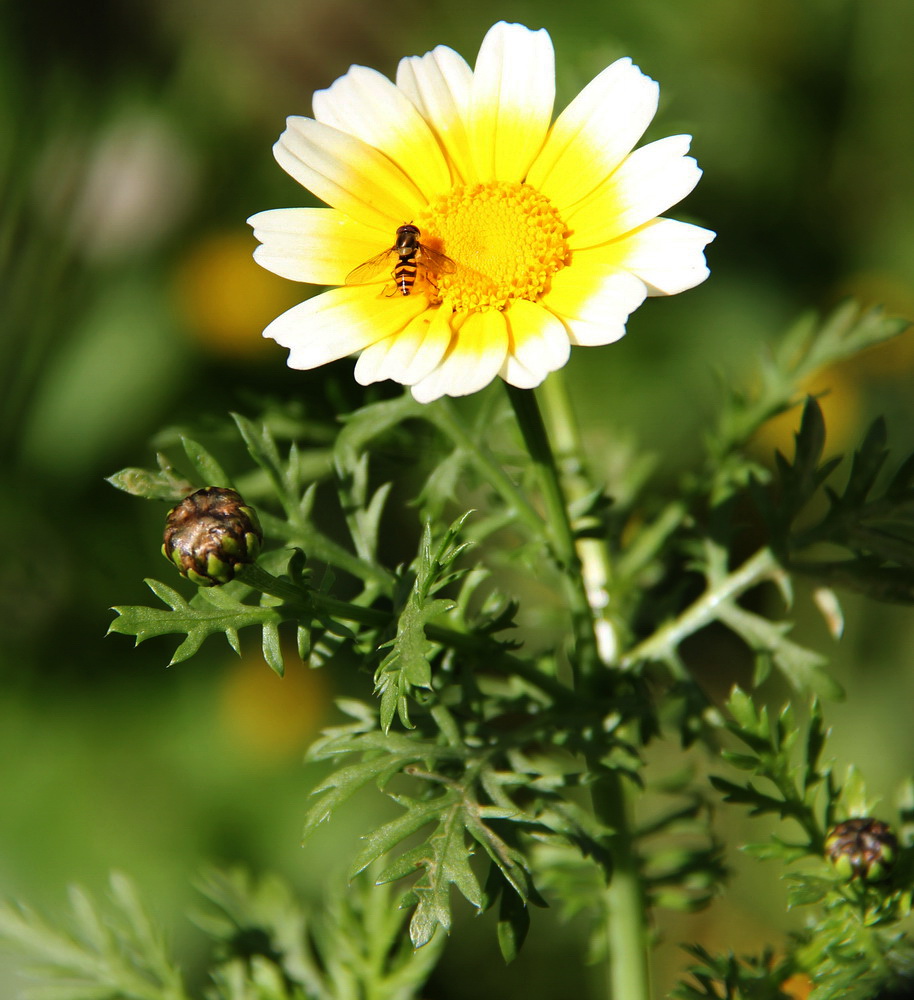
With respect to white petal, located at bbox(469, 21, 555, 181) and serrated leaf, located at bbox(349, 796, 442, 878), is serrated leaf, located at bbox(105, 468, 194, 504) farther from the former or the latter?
white petal, located at bbox(469, 21, 555, 181)

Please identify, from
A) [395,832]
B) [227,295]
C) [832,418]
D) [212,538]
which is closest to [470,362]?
[212,538]

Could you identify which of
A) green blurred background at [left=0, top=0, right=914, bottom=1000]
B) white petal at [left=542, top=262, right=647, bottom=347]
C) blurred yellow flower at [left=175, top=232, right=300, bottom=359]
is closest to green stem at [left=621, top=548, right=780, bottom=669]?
white petal at [left=542, top=262, right=647, bottom=347]

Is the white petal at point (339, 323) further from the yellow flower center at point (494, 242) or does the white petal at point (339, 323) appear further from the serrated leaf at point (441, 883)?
the serrated leaf at point (441, 883)

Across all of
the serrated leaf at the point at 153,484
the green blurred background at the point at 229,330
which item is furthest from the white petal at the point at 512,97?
the green blurred background at the point at 229,330

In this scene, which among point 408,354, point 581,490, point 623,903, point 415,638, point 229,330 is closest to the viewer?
point 415,638

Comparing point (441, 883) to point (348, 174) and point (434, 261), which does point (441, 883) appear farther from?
point (348, 174)

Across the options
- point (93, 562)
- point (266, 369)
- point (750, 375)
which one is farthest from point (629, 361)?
point (93, 562)

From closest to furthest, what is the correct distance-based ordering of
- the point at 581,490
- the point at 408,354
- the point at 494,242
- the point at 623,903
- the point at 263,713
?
the point at 408,354 → the point at 494,242 → the point at 623,903 → the point at 581,490 → the point at 263,713
